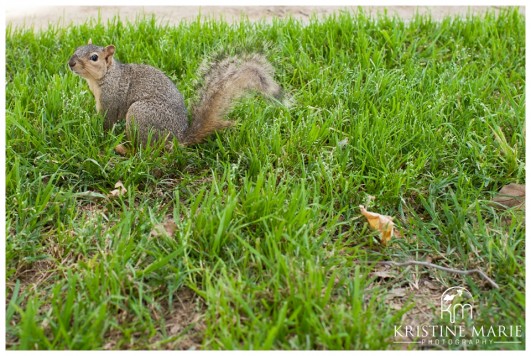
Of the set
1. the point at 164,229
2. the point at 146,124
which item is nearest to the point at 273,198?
the point at 164,229

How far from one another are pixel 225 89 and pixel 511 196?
123 centimetres

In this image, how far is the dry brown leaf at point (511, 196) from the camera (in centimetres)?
261

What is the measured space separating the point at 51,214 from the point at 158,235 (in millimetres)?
448

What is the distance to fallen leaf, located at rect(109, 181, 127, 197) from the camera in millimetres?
2582

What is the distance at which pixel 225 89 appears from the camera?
286 centimetres

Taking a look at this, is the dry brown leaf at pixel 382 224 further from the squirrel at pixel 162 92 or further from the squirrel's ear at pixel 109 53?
the squirrel's ear at pixel 109 53

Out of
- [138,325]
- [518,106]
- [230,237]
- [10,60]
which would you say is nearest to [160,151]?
[230,237]

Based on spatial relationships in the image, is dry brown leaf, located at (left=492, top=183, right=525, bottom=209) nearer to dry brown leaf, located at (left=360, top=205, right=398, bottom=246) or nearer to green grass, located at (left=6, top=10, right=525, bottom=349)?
green grass, located at (left=6, top=10, right=525, bottom=349)

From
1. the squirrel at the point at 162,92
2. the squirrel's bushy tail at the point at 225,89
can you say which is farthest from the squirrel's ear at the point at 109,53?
the squirrel's bushy tail at the point at 225,89

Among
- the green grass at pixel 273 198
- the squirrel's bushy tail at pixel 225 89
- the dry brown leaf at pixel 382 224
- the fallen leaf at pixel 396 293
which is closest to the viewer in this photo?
the green grass at pixel 273 198

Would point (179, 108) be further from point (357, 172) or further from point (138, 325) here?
point (138, 325)

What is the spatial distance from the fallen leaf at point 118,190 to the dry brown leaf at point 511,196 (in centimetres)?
143

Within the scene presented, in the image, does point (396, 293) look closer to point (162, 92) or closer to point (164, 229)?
point (164, 229)

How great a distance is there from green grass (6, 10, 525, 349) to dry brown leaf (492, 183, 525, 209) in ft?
0.17
